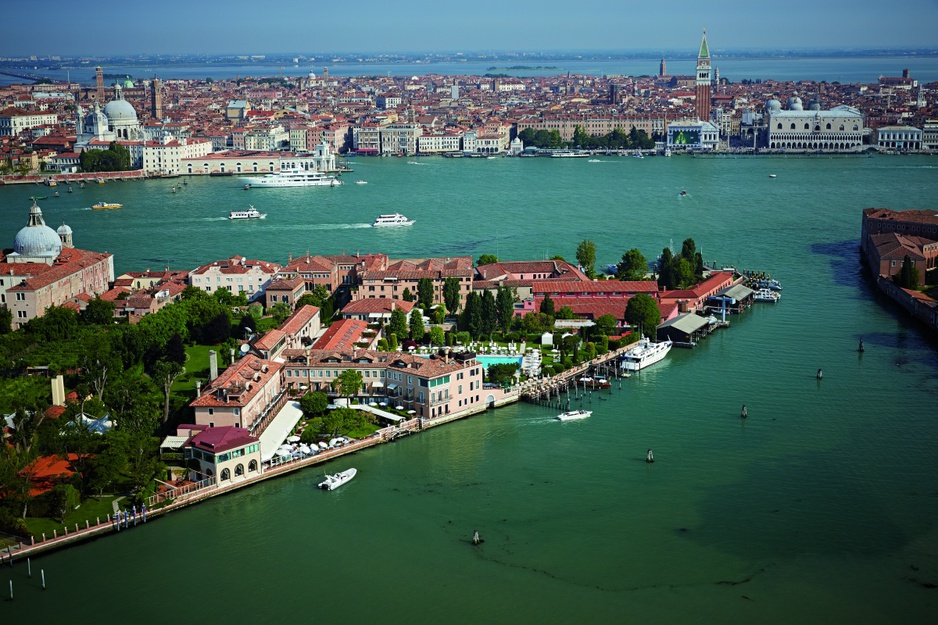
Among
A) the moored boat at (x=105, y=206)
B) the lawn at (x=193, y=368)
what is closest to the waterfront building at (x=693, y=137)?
the moored boat at (x=105, y=206)

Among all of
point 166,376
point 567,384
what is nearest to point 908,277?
point 567,384

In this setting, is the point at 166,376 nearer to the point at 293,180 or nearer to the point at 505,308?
the point at 505,308

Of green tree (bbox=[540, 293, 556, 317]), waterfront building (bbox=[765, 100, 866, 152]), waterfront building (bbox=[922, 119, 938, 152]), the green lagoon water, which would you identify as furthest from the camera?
waterfront building (bbox=[765, 100, 866, 152])

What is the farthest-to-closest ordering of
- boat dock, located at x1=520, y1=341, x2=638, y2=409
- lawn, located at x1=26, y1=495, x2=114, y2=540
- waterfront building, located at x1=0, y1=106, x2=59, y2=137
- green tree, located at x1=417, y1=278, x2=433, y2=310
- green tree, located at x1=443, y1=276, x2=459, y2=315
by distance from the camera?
waterfront building, located at x1=0, y1=106, x2=59, y2=137, green tree, located at x1=417, y1=278, x2=433, y2=310, green tree, located at x1=443, y1=276, x2=459, y2=315, boat dock, located at x1=520, y1=341, x2=638, y2=409, lawn, located at x1=26, y1=495, x2=114, y2=540

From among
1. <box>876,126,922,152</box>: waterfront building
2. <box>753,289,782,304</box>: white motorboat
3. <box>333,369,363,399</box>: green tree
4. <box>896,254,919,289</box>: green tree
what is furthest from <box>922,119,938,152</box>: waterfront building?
<box>333,369,363,399</box>: green tree

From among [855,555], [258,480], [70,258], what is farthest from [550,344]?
[70,258]

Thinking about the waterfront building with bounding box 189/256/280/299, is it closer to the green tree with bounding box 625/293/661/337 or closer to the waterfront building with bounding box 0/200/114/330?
the waterfront building with bounding box 0/200/114/330
